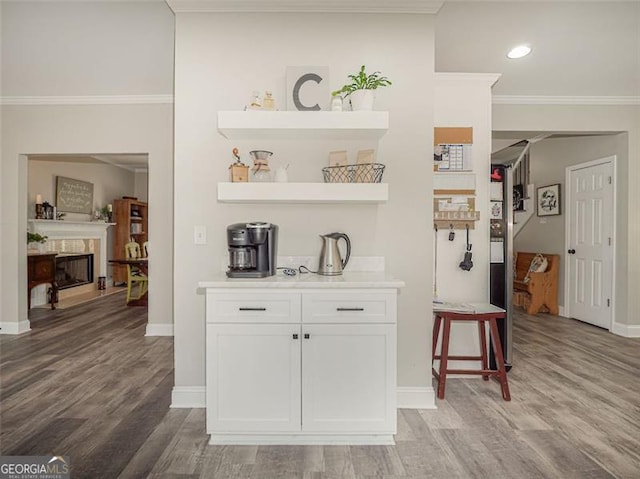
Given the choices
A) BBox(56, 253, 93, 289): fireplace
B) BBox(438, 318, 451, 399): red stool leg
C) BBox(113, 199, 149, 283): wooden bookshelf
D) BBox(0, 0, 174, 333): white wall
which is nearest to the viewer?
BBox(438, 318, 451, 399): red stool leg

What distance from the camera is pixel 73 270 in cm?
702

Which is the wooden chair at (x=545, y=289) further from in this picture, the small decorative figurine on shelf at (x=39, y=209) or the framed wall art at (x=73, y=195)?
the framed wall art at (x=73, y=195)

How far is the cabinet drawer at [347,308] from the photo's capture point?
213 cm

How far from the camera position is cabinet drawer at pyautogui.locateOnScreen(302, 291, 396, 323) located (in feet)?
6.99

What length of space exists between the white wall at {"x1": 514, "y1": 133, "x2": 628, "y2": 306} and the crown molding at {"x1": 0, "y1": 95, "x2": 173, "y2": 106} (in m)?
5.15

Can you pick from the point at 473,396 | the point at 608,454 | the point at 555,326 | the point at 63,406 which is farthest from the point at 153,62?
the point at 555,326

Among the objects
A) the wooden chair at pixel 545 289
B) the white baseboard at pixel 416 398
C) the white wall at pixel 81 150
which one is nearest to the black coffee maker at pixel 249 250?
the white baseboard at pixel 416 398

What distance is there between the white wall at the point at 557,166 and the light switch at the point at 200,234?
15.6ft

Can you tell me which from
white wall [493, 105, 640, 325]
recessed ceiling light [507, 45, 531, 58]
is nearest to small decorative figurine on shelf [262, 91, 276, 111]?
recessed ceiling light [507, 45, 531, 58]

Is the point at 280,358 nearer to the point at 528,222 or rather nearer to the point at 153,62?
the point at 153,62

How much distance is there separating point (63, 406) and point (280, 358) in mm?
1654

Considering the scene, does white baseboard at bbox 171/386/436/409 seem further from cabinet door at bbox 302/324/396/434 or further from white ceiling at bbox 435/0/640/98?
white ceiling at bbox 435/0/640/98

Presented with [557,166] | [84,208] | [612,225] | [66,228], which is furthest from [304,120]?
[84,208]

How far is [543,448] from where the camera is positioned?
2.13 metres
